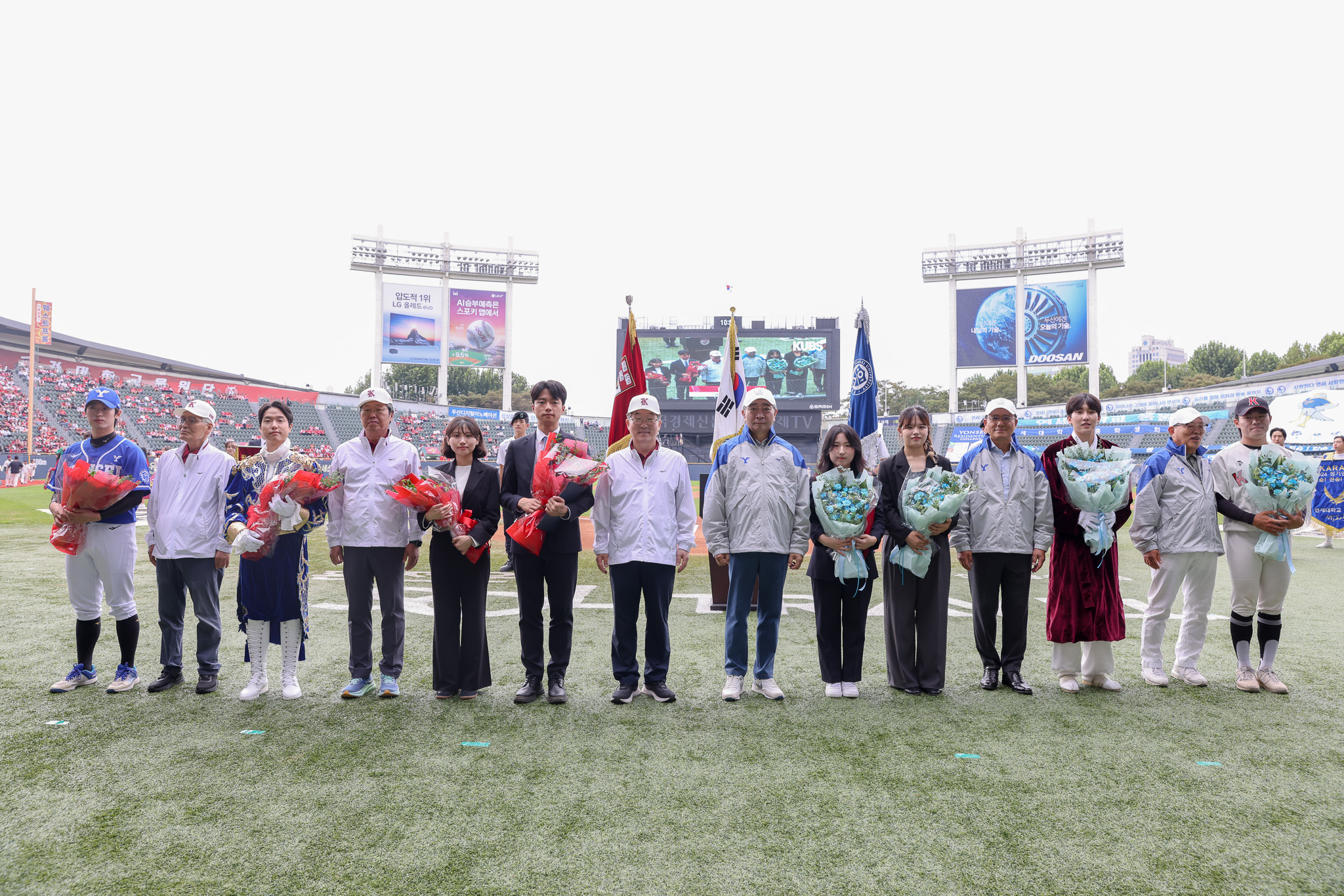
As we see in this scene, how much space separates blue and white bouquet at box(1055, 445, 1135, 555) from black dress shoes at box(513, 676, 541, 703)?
139 inches

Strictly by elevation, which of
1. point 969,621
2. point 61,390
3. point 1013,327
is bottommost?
point 969,621

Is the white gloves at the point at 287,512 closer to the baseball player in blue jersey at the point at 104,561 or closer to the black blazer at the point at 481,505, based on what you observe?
the black blazer at the point at 481,505

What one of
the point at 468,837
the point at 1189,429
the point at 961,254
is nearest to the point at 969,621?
the point at 1189,429

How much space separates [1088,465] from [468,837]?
4.04 metres

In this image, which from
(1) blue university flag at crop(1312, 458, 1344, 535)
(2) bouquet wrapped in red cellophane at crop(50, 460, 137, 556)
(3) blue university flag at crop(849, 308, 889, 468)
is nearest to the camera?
(2) bouquet wrapped in red cellophane at crop(50, 460, 137, 556)

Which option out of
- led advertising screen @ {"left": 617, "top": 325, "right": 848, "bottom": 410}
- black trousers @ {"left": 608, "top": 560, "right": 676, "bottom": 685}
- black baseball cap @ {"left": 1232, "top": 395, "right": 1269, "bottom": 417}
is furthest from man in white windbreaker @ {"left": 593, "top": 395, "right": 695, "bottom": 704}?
led advertising screen @ {"left": 617, "top": 325, "right": 848, "bottom": 410}

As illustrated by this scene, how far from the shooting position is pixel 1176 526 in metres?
4.51

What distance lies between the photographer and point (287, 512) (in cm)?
406

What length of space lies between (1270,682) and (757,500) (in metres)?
3.49

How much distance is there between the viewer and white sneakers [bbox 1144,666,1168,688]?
4.46m

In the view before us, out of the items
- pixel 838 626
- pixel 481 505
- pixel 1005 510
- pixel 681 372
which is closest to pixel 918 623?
pixel 838 626

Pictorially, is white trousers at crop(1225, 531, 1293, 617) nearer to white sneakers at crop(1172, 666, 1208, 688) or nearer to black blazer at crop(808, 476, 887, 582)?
white sneakers at crop(1172, 666, 1208, 688)

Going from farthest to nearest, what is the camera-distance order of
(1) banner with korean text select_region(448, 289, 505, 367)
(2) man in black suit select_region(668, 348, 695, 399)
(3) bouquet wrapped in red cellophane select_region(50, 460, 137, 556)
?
(2) man in black suit select_region(668, 348, 695, 399)
(1) banner with korean text select_region(448, 289, 505, 367)
(3) bouquet wrapped in red cellophane select_region(50, 460, 137, 556)

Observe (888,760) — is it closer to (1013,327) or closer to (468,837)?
(468,837)
